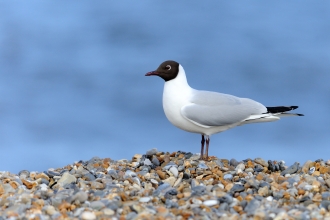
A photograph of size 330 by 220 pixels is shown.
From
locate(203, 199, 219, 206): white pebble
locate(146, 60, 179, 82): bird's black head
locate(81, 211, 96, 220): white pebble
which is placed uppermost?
locate(146, 60, 179, 82): bird's black head

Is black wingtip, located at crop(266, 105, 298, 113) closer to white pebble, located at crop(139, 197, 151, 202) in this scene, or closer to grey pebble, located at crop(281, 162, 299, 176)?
grey pebble, located at crop(281, 162, 299, 176)

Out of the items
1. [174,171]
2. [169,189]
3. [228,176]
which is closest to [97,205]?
[169,189]

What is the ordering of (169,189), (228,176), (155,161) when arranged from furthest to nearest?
(155,161), (228,176), (169,189)

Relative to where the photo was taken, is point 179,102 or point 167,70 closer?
point 179,102

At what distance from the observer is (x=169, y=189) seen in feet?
22.6

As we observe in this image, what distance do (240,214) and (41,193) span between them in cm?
215

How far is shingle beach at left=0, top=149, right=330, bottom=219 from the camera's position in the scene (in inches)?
237

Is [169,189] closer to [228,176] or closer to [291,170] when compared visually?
[228,176]

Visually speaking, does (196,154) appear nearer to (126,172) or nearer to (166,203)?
(126,172)

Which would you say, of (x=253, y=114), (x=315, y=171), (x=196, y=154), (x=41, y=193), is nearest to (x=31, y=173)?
(x=41, y=193)

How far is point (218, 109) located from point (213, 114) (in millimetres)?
126

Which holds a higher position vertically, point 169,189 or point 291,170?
point 291,170

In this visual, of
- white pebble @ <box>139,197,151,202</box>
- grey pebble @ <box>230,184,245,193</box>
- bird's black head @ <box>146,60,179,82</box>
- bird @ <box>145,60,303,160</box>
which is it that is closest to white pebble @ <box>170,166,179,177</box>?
bird @ <box>145,60,303,160</box>

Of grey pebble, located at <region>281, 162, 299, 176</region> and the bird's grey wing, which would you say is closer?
grey pebble, located at <region>281, 162, 299, 176</region>
